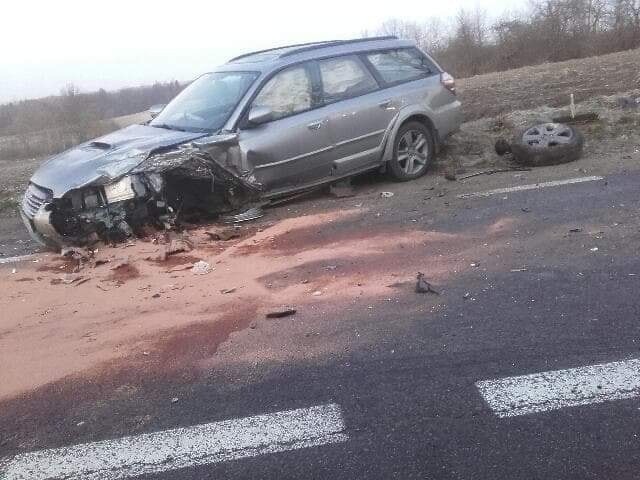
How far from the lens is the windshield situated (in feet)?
23.2

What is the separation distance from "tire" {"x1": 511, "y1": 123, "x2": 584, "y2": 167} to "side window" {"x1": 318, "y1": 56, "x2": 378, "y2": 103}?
2105mm

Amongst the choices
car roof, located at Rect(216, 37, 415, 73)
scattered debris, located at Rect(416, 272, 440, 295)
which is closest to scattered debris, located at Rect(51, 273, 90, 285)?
scattered debris, located at Rect(416, 272, 440, 295)

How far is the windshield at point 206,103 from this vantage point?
23.2ft

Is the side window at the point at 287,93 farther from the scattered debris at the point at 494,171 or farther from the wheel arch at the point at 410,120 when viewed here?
the scattered debris at the point at 494,171

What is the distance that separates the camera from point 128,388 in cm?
363

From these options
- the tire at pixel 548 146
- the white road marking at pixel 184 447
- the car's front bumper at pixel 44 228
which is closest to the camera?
the white road marking at pixel 184 447

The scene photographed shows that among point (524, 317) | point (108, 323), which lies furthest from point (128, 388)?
point (524, 317)

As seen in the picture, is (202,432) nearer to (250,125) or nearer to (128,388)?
(128,388)

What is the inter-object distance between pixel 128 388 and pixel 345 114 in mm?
4782

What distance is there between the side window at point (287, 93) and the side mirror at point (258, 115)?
0.15 m

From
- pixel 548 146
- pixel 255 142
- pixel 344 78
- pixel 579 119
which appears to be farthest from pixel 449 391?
pixel 579 119

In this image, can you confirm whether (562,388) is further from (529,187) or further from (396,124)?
(396,124)

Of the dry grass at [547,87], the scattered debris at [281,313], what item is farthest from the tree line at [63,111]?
the scattered debris at [281,313]

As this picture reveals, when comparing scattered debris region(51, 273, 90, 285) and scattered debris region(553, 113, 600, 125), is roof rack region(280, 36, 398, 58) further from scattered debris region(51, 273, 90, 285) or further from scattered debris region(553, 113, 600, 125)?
scattered debris region(51, 273, 90, 285)
